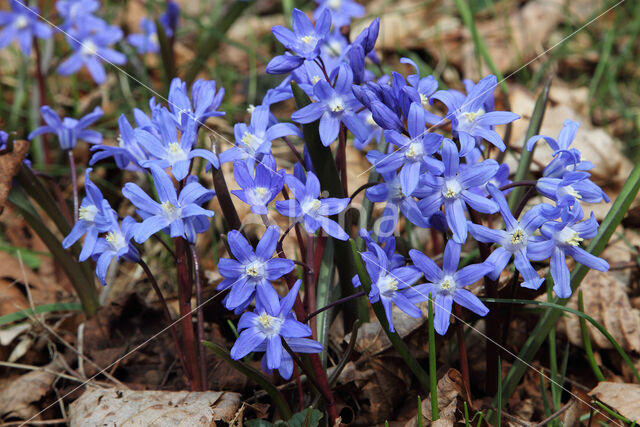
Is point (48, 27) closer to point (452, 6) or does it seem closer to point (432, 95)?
point (432, 95)

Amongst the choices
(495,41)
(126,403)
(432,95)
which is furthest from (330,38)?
(126,403)

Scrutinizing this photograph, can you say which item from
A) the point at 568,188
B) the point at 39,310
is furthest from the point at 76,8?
the point at 568,188

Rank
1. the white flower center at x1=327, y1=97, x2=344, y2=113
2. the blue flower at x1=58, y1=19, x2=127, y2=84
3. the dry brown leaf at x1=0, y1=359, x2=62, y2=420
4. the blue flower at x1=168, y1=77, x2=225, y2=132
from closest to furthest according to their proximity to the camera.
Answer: the white flower center at x1=327, y1=97, x2=344, y2=113
the blue flower at x1=168, y1=77, x2=225, y2=132
the dry brown leaf at x1=0, y1=359, x2=62, y2=420
the blue flower at x1=58, y1=19, x2=127, y2=84

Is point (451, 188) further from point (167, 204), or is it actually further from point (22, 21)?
point (22, 21)

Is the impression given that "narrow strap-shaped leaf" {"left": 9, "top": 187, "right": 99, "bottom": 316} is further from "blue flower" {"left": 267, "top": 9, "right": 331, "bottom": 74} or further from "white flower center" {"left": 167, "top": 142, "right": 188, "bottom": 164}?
"blue flower" {"left": 267, "top": 9, "right": 331, "bottom": 74}

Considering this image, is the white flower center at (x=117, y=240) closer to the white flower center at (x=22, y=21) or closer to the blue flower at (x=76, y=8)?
the blue flower at (x=76, y=8)

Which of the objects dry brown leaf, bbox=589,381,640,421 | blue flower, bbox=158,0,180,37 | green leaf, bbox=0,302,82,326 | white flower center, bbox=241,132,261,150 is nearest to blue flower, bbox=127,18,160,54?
blue flower, bbox=158,0,180,37
